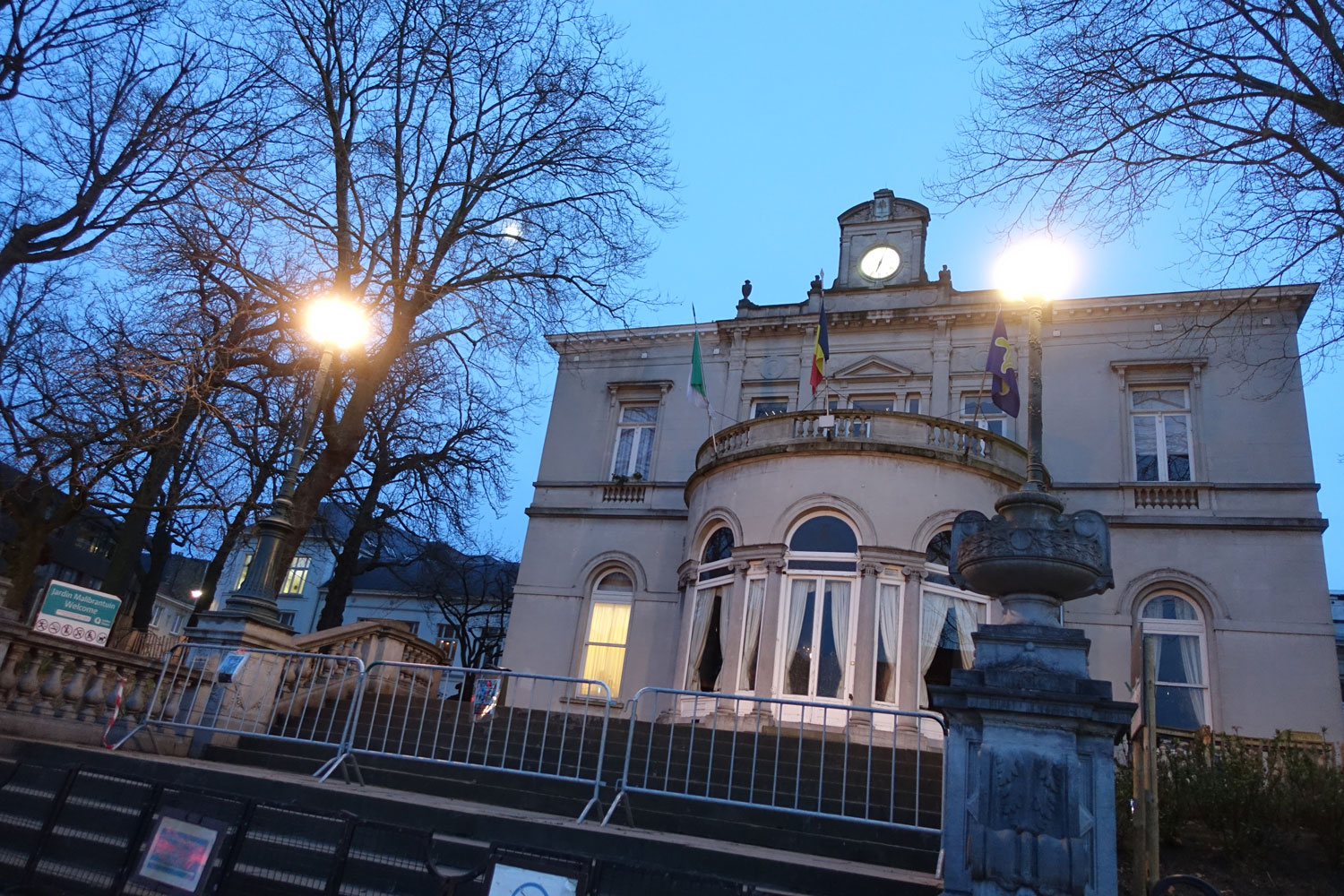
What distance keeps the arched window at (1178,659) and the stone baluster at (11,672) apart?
1642cm

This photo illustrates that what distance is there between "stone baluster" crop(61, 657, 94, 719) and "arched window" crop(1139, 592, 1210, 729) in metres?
15.9

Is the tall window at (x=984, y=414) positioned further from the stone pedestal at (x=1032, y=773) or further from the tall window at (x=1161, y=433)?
the stone pedestal at (x=1032, y=773)

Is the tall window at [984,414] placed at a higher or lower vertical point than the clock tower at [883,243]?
lower

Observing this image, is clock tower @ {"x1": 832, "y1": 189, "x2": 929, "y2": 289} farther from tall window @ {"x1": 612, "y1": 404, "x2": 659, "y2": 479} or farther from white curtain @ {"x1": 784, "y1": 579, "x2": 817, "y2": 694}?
white curtain @ {"x1": 784, "y1": 579, "x2": 817, "y2": 694}

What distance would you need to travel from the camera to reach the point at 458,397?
22.5 m

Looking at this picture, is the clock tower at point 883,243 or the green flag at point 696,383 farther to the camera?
the clock tower at point 883,243

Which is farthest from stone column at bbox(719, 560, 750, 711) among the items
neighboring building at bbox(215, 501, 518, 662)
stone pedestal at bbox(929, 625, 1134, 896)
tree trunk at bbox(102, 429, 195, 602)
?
neighboring building at bbox(215, 501, 518, 662)

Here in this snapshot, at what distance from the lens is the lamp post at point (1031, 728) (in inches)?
206

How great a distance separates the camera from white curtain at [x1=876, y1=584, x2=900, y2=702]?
13984mm

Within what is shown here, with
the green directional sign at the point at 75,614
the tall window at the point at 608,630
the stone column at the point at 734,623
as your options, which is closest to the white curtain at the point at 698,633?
the stone column at the point at 734,623

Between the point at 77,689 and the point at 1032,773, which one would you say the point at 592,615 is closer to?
the point at 77,689

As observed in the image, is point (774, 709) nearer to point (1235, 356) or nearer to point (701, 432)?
point (701, 432)

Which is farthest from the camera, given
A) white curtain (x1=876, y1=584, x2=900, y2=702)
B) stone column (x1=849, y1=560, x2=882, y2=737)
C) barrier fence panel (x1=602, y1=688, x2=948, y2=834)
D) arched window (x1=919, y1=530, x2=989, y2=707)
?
arched window (x1=919, y1=530, x2=989, y2=707)

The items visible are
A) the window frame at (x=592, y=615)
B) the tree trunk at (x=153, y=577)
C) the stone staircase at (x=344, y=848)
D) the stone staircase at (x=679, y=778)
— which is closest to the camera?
the stone staircase at (x=344, y=848)
